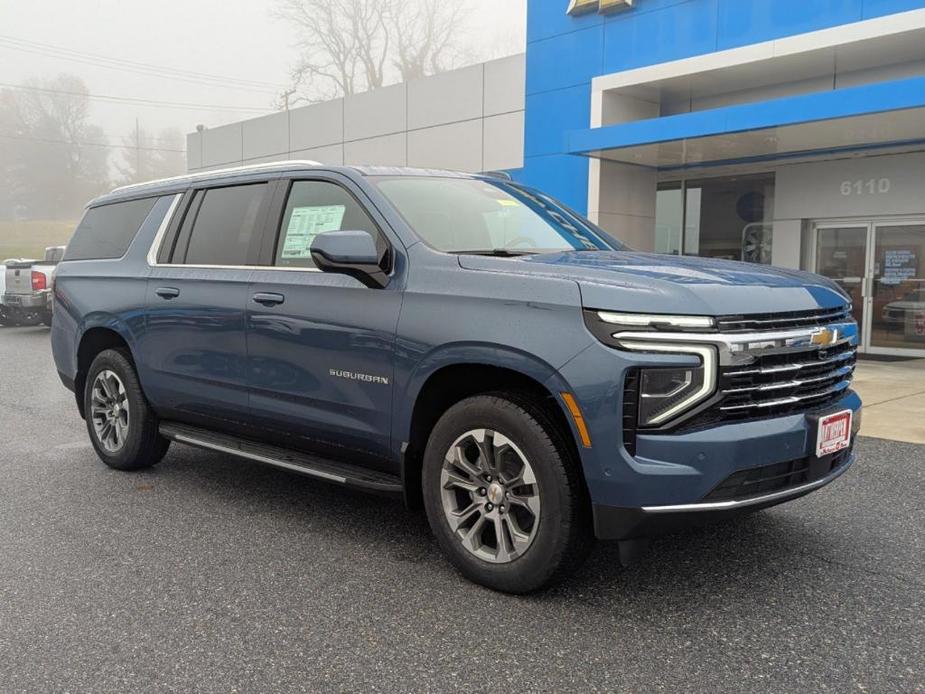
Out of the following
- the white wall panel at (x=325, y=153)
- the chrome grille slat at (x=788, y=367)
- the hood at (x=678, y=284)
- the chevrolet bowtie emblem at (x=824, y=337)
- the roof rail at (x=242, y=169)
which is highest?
the white wall panel at (x=325, y=153)

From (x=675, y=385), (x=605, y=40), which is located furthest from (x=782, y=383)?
(x=605, y=40)

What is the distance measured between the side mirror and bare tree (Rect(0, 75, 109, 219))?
98.5 m

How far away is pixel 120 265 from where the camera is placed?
5.46 metres

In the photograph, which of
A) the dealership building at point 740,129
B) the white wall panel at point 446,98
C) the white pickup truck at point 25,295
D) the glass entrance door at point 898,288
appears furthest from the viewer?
the white wall panel at point 446,98

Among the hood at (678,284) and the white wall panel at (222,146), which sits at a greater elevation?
the white wall panel at (222,146)

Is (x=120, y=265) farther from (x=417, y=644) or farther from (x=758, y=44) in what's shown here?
(x=758, y=44)

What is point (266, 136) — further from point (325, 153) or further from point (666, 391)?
point (666, 391)

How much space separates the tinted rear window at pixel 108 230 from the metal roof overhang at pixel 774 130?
8545 millimetres

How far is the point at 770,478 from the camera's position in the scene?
3107mm

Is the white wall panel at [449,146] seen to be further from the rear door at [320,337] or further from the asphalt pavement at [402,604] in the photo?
the asphalt pavement at [402,604]

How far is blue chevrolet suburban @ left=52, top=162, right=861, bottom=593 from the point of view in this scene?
298cm

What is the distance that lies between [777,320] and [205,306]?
3.11 m

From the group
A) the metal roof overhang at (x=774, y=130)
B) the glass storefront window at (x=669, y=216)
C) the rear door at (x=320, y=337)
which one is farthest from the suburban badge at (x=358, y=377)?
the glass storefront window at (x=669, y=216)

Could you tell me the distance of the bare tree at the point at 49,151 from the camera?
3526 inches
